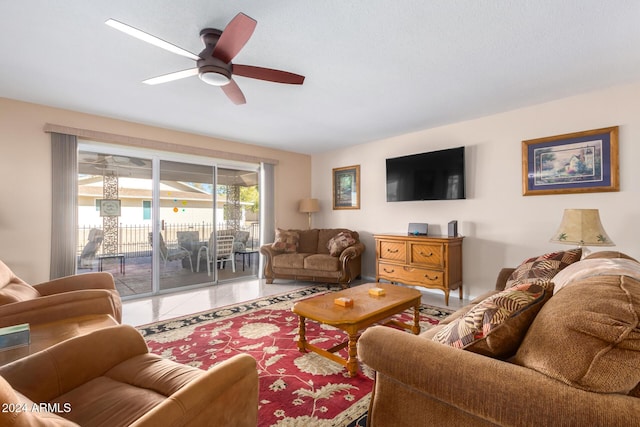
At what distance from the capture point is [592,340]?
801 millimetres

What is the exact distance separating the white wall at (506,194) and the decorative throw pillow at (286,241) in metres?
1.37

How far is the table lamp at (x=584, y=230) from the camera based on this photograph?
246 cm

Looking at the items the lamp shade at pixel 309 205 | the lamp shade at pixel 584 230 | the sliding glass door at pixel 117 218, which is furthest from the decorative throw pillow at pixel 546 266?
the sliding glass door at pixel 117 218

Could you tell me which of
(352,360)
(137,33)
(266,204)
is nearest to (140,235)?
(266,204)

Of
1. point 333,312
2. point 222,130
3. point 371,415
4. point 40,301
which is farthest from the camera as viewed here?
point 222,130

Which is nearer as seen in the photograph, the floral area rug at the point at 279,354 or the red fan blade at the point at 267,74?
the floral area rug at the point at 279,354

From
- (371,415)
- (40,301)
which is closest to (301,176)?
(40,301)

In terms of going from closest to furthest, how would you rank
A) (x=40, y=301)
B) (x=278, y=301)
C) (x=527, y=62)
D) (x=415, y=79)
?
(x=40, y=301), (x=527, y=62), (x=415, y=79), (x=278, y=301)

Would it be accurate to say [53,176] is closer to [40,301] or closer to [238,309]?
[40,301]

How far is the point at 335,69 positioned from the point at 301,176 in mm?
3559

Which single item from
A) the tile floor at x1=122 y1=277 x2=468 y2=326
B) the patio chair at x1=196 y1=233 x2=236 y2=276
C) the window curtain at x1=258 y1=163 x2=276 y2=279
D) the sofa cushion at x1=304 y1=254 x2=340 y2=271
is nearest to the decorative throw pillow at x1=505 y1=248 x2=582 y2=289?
the tile floor at x1=122 y1=277 x2=468 y2=326

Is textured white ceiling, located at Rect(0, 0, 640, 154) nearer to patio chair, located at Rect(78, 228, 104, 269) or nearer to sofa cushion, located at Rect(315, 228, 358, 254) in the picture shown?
patio chair, located at Rect(78, 228, 104, 269)

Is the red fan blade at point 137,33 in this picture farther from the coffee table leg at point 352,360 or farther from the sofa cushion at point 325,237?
the sofa cushion at point 325,237

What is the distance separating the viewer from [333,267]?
14.7ft
